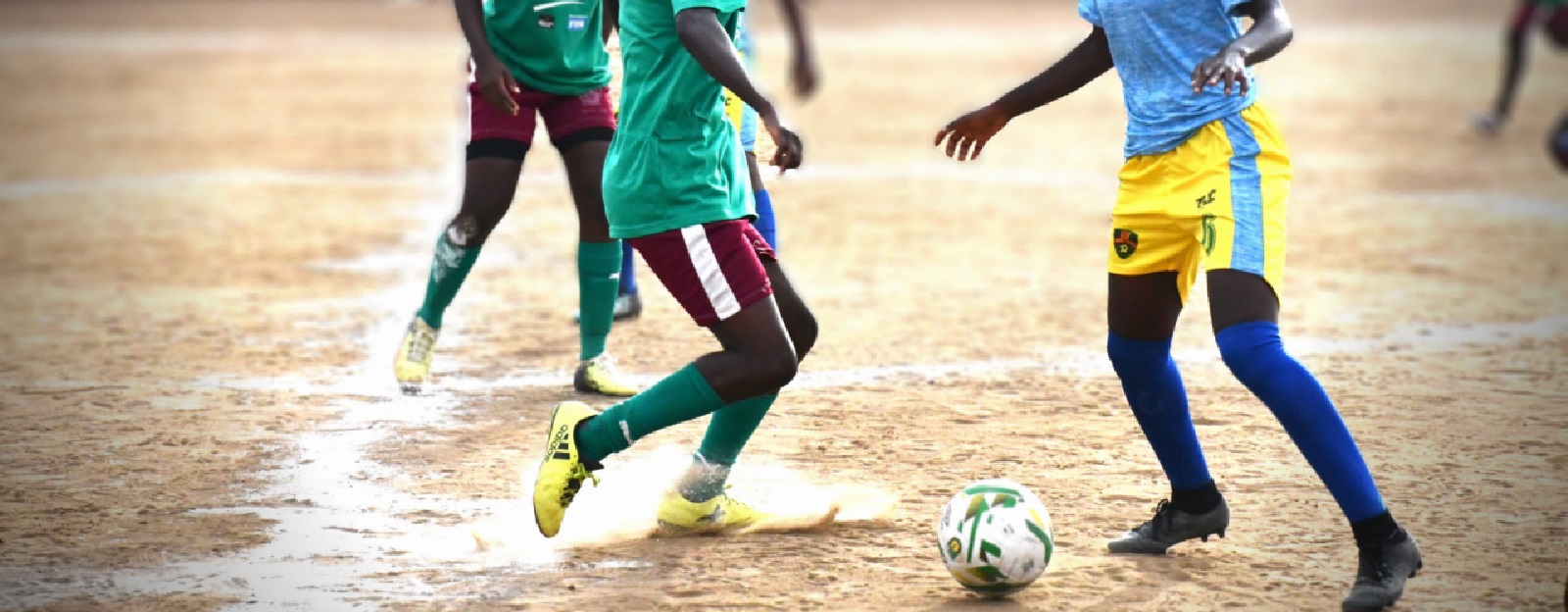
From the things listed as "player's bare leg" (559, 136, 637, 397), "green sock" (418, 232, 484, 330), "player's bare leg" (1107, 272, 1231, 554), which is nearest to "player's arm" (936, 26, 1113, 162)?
"player's bare leg" (1107, 272, 1231, 554)

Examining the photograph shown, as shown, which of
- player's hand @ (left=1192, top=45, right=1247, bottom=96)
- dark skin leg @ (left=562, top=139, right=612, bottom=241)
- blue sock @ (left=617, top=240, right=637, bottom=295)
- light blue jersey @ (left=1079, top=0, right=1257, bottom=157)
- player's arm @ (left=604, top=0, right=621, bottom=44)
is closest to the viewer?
player's hand @ (left=1192, top=45, right=1247, bottom=96)

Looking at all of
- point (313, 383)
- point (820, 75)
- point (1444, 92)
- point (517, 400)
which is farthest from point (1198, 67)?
point (820, 75)

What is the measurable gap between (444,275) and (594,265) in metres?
0.61

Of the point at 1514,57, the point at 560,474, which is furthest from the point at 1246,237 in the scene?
the point at 1514,57

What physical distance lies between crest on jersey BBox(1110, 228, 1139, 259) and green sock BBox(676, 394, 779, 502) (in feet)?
3.51

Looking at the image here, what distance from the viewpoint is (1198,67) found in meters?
4.35

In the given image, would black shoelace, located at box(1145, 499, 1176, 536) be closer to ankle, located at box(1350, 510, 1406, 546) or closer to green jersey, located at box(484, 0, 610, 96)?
ankle, located at box(1350, 510, 1406, 546)

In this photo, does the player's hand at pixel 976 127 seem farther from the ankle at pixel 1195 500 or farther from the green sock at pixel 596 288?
the green sock at pixel 596 288

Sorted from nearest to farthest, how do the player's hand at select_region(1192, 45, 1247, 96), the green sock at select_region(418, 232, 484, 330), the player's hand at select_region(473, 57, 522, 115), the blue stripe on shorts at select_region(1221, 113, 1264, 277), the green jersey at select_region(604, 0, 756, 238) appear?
the player's hand at select_region(1192, 45, 1247, 96), the blue stripe on shorts at select_region(1221, 113, 1264, 277), the green jersey at select_region(604, 0, 756, 238), the player's hand at select_region(473, 57, 522, 115), the green sock at select_region(418, 232, 484, 330)

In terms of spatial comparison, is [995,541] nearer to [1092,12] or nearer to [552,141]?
[1092,12]

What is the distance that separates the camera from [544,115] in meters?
6.93

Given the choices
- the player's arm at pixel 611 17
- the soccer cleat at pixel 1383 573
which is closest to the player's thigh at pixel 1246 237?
the soccer cleat at pixel 1383 573

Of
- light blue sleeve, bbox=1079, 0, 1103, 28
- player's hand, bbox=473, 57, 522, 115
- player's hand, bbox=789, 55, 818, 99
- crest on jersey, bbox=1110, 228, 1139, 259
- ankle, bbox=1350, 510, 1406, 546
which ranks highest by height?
light blue sleeve, bbox=1079, 0, 1103, 28

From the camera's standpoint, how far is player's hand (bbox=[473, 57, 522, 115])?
6.26m
